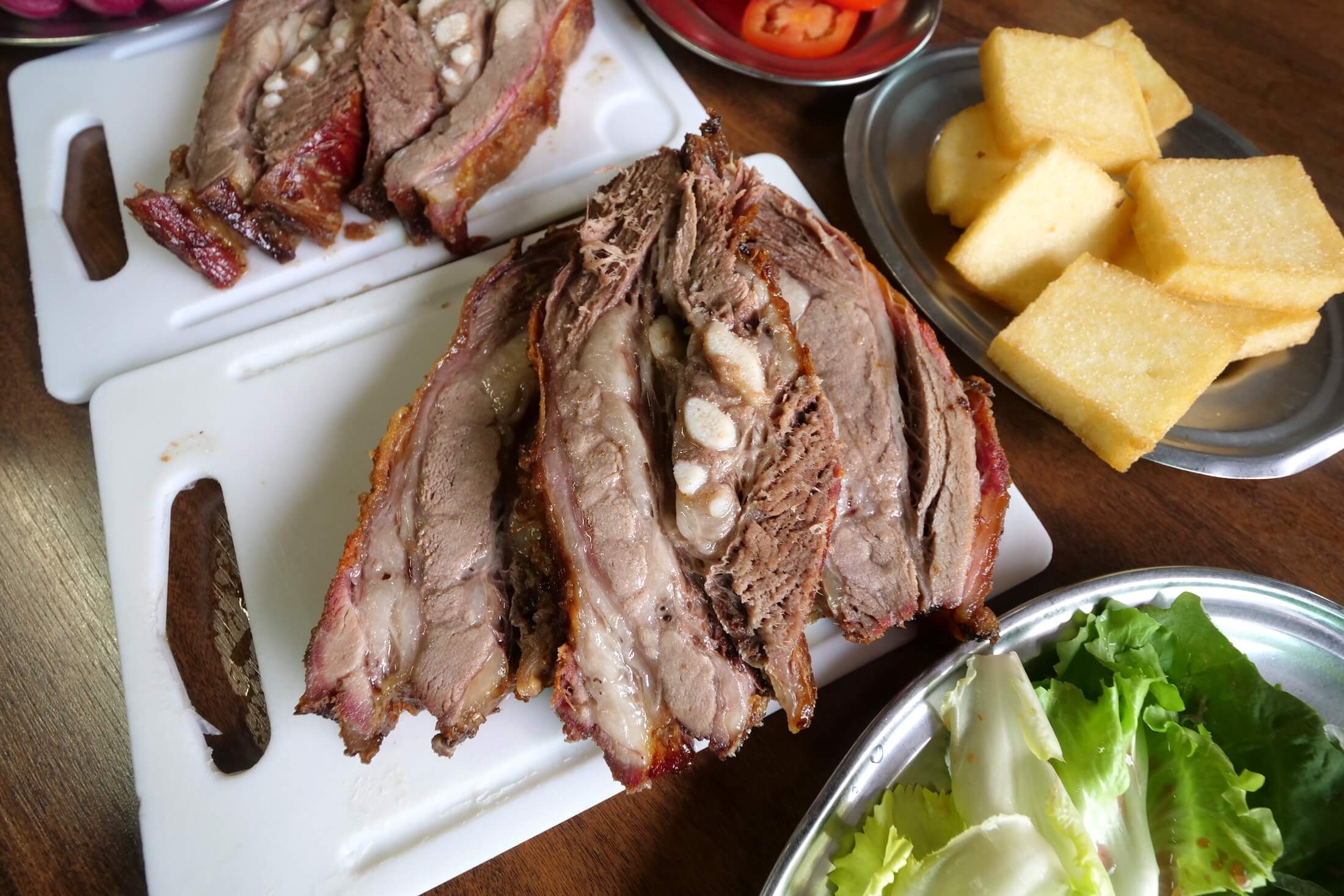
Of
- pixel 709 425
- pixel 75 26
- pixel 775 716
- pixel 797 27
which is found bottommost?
pixel 775 716

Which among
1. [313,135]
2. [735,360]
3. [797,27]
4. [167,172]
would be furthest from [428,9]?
[735,360]

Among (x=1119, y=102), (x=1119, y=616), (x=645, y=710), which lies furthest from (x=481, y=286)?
(x=1119, y=102)

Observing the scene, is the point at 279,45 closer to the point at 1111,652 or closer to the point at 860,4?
the point at 860,4

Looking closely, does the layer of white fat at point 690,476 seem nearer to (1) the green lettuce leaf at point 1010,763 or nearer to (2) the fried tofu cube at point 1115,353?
(1) the green lettuce leaf at point 1010,763

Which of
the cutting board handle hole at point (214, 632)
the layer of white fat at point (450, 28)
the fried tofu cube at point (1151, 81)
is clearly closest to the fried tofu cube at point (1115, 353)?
the fried tofu cube at point (1151, 81)

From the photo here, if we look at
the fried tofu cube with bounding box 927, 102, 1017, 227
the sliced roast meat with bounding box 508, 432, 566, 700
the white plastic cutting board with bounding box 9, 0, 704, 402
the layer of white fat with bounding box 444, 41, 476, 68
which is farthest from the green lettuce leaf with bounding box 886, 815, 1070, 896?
the layer of white fat with bounding box 444, 41, 476, 68

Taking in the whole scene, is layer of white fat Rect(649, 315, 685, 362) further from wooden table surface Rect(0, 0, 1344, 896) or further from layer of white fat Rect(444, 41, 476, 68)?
layer of white fat Rect(444, 41, 476, 68)

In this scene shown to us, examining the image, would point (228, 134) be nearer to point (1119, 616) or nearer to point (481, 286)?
point (481, 286)
